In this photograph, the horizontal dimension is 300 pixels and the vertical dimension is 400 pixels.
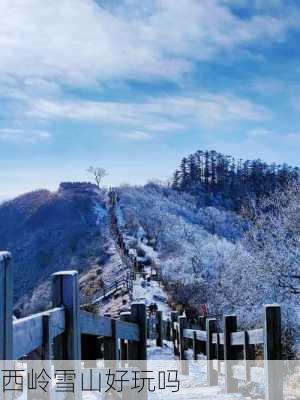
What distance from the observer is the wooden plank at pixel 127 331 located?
16.5 feet

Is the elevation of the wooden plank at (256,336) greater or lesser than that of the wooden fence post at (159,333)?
greater

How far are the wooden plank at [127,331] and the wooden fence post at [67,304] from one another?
5.08ft

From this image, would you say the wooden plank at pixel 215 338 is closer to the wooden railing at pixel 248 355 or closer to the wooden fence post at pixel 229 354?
the wooden railing at pixel 248 355

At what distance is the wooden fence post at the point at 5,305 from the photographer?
77.0 inches

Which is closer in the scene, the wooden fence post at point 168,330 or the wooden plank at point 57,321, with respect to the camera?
the wooden plank at point 57,321

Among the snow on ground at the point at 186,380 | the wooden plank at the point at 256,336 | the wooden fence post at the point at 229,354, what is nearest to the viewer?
the wooden plank at the point at 256,336

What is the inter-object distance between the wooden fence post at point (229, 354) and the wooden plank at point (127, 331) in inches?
58.3

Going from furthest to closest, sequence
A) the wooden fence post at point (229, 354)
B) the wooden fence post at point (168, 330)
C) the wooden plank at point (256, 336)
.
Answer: the wooden fence post at point (168, 330)
the wooden fence post at point (229, 354)
the wooden plank at point (256, 336)

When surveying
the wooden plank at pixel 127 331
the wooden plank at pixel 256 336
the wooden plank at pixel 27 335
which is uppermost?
the wooden plank at pixel 27 335

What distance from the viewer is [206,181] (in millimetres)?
106250

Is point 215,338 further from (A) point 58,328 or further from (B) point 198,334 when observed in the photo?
(A) point 58,328

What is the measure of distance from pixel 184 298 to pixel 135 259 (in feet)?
31.9

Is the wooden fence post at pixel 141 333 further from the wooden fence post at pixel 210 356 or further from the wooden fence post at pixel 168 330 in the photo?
the wooden fence post at pixel 168 330

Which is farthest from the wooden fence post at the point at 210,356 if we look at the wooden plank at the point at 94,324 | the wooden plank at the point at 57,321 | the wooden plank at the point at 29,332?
the wooden plank at the point at 29,332
